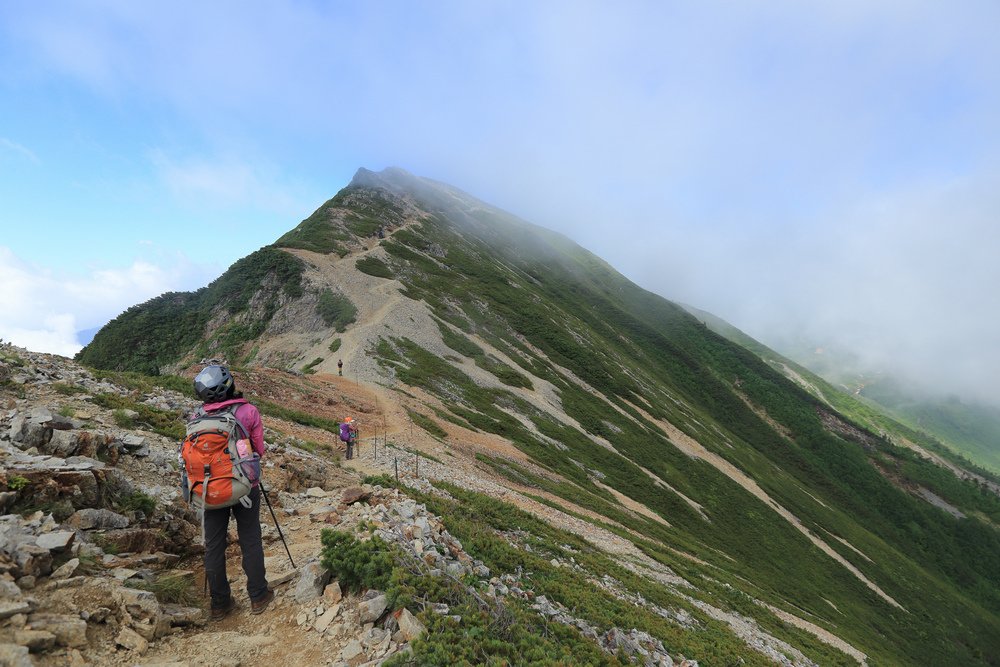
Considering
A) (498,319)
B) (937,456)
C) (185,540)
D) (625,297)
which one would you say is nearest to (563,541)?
(185,540)

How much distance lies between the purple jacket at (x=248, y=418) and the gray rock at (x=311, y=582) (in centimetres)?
231

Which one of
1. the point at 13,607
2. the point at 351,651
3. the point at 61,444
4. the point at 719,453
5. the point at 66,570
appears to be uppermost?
the point at 61,444

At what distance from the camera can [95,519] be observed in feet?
23.8

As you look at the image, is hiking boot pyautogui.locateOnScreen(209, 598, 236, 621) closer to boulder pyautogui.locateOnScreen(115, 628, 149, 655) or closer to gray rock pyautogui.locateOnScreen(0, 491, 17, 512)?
boulder pyautogui.locateOnScreen(115, 628, 149, 655)

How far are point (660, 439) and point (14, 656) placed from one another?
233 feet

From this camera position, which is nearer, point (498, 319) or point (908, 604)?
point (908, 604)

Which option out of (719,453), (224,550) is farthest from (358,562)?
(719,453)

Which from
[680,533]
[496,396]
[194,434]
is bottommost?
[680,533]

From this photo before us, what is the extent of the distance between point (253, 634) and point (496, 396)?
44024mm

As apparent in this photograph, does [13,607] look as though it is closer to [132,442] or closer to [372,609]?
[372,609]

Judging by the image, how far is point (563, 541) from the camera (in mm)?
18531

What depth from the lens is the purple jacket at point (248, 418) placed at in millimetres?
6895

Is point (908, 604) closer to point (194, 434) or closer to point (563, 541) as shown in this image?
point (563, 541)

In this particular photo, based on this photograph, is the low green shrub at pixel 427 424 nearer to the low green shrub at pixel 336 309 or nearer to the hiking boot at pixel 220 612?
the low green shrub at pixel 336 309
